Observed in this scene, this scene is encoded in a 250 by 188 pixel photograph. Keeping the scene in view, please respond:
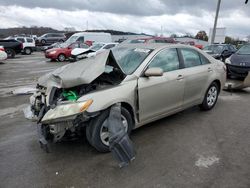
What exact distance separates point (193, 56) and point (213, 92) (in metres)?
1.18

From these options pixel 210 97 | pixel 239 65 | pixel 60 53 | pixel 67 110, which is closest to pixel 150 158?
pixel 67 110

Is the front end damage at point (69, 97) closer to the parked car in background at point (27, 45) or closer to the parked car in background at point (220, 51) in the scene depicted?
the parked car in background at point (220, 51)

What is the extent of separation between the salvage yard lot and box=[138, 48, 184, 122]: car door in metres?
0.46

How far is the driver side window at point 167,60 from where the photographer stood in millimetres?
4187

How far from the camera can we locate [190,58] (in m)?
4.93

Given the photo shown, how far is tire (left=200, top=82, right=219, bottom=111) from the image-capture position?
541 centimetres

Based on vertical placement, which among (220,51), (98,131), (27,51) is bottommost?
(27,51)

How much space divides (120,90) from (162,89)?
927 mm

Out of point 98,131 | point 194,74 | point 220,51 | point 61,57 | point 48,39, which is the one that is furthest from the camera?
point 48,39

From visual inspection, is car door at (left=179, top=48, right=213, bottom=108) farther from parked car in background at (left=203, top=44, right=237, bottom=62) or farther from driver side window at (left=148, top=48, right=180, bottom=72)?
parked car in background at (left=203, top=44, right=237, bottom=62)

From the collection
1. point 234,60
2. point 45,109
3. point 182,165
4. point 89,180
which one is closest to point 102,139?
point 89,180

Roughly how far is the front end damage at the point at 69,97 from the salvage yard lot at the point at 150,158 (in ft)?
1.35

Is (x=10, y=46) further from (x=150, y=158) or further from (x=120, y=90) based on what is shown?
(x=150, y=158)

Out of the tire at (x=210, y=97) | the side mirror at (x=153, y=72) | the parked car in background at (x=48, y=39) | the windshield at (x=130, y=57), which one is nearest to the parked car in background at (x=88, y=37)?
the parked car in background at (x=48, y=39)
